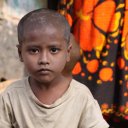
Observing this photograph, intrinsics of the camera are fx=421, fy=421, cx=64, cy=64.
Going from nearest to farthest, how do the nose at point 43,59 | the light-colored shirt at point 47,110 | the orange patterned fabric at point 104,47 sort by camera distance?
the nose at point 43,59, the light-colored shirt at point 47,110, the orange patterned fabric at point 104,47

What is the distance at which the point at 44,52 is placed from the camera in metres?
1.91

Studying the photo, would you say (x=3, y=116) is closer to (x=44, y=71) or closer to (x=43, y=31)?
(x=44, y=71)

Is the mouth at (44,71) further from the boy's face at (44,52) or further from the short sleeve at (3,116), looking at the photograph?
the short sleeve at (3,116)

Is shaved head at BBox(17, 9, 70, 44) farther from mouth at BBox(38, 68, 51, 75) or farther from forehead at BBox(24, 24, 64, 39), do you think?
mouth at BBox(38, 68, 51, 75)

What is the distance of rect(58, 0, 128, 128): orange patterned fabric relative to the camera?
3.48 meters

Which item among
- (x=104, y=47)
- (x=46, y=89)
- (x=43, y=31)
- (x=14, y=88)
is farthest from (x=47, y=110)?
(x=104, y=47)

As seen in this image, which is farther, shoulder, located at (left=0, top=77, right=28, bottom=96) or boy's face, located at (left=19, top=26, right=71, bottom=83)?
shoulder, located at (left=0, top=77, right=28, bottom=96)

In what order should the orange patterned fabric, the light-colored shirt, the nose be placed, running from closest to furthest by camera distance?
1. the nose
2. the light-colored shirt
3. the orange patterned fabric

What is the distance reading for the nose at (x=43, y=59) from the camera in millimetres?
1894

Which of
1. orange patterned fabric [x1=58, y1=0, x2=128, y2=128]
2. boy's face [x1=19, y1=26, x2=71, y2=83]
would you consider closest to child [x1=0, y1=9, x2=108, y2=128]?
boy's face [x1=19, y1=26, x2=71, y2=83]

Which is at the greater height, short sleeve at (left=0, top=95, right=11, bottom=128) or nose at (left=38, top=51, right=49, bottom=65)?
nose at (left=38, top=51, right=49, bottom=65)

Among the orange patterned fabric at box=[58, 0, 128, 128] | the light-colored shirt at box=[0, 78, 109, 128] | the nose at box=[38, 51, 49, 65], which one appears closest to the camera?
the nose at box=[38, 51, 49, 65]

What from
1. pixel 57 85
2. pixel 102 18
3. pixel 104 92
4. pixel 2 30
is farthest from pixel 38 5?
pixel 57 85

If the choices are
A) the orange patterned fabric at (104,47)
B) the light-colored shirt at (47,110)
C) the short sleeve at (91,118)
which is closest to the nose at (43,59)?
the light-colored shirt at (47,110)
